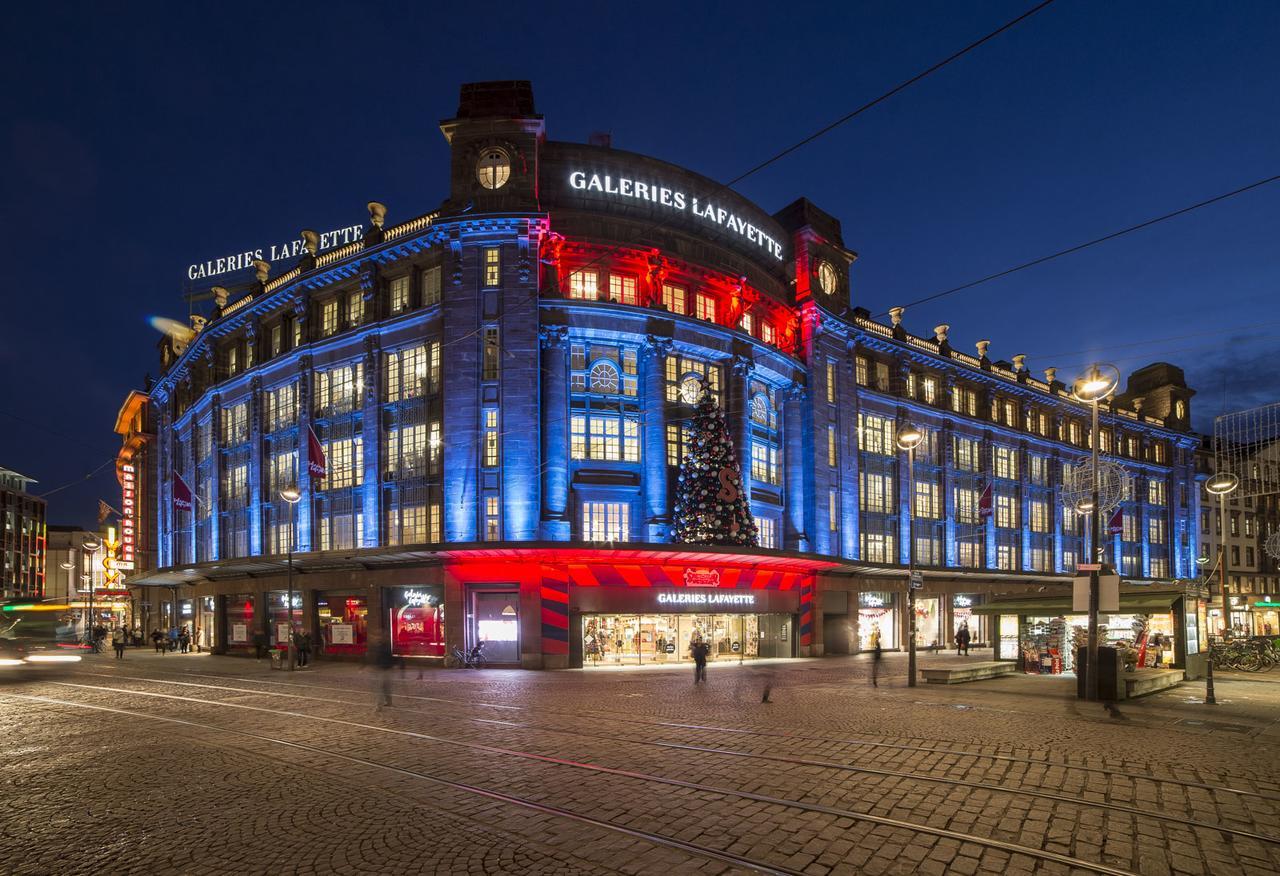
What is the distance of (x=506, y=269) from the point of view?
124 feet

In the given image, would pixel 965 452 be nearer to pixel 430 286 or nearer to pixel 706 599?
pixel 706 599

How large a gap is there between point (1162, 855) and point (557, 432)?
102ft

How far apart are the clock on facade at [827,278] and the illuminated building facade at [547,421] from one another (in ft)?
0.71

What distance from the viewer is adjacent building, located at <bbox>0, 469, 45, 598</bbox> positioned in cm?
12488

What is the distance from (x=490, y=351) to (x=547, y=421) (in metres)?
4.13

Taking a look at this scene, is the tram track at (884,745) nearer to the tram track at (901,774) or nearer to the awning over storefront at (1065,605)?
the tram track at (901,774)

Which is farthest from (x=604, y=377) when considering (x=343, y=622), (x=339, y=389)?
(x=343, y=622)

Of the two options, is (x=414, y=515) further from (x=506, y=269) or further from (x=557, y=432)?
(x=506, y=269)

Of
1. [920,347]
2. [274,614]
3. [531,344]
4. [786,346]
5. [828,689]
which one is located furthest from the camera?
[920,347]

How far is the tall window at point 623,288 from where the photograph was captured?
40.5 meters

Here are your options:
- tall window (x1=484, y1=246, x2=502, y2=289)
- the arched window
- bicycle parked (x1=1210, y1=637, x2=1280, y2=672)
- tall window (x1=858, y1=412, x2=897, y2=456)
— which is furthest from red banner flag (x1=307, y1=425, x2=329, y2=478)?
bicycle parked (x1=1210, y1=637, x2=1280, y2=672)

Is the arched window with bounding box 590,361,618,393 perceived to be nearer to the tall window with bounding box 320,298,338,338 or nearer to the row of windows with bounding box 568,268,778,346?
the row of windows with bounding box 568,268,778,346

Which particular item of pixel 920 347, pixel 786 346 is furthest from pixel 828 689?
pixel 920 347

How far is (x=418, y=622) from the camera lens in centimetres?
3775
